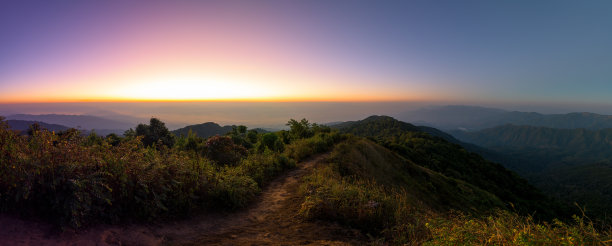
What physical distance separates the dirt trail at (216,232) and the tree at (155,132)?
15.3 m

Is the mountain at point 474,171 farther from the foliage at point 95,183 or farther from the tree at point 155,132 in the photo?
the foliage at point 95,183

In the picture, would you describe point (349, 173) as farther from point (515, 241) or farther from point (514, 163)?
point (514, 163)

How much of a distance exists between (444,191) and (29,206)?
1843 cm

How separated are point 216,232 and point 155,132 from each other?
17.3m

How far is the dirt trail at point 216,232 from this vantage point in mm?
3082

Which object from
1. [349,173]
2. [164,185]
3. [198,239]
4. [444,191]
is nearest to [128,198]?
[164,185]

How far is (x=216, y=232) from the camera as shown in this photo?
4.41 m

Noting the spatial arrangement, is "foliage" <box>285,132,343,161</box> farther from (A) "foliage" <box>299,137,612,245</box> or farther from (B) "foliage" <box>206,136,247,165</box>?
(B) "foliage" <box>206,136,247,165</box>

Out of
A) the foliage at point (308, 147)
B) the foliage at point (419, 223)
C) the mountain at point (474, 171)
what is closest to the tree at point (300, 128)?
the foliage at point (308, 147)

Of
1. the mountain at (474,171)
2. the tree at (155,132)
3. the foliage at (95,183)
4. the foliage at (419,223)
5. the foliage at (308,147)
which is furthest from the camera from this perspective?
the mountain at (474,171)

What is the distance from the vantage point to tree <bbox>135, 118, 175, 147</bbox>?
1795cm

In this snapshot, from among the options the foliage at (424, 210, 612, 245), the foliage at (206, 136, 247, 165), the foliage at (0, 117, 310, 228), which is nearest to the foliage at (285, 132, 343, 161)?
the foliage at (206, 136, 247, 165)

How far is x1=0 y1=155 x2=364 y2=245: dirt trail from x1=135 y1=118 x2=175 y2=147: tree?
15298mm

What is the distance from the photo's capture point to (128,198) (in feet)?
13.5
